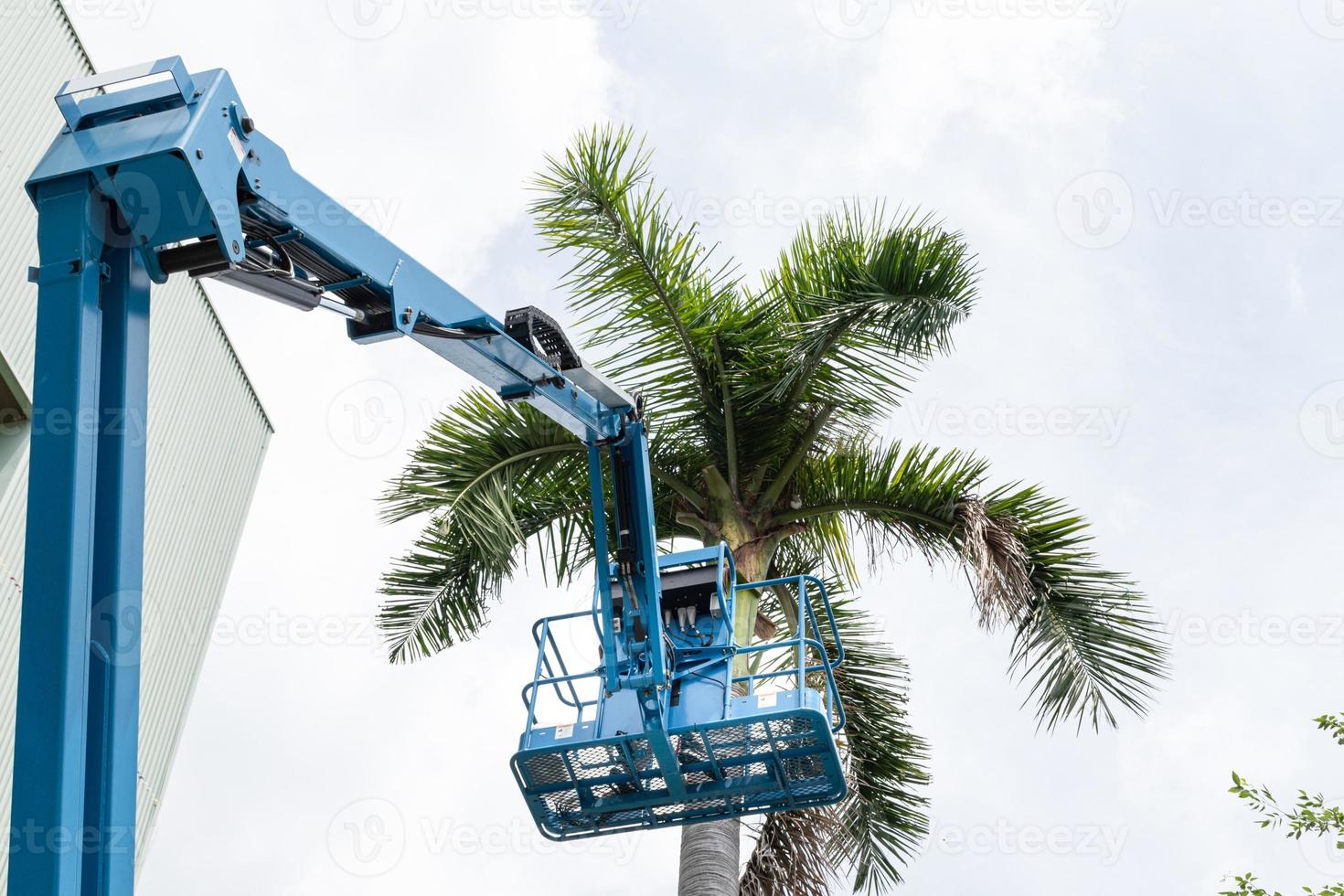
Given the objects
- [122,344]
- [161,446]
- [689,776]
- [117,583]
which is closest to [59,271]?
[122,344]

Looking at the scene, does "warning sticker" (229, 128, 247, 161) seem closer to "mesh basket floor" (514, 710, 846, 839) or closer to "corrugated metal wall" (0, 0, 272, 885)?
"mesh basket floor" (514, 710, 846, 839)

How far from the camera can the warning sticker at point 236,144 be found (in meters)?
6.11

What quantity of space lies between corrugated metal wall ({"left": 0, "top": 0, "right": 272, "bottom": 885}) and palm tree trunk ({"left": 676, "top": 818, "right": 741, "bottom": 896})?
579cm

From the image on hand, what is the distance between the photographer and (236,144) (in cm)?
616

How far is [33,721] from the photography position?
4930 millimetres

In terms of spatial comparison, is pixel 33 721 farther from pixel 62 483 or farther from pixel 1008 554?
pixel 1008 554

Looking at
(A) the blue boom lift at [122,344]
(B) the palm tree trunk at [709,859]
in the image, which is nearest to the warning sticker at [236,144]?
(A) the blue boom lift at [122,344]

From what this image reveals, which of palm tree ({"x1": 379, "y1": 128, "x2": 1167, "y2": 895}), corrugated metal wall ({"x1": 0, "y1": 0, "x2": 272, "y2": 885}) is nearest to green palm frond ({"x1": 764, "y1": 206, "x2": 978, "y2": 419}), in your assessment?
palm tree ({"x1": 379, "y1": 128, "x2": 1167, "y2": 895})

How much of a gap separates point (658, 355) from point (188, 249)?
7057 mm

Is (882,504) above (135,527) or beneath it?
above

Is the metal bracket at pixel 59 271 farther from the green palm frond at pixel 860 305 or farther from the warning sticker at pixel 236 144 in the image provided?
the green palm frond at pixel 860 305

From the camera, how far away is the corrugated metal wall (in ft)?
44.6

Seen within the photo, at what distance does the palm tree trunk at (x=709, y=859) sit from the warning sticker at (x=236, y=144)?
6.36 m

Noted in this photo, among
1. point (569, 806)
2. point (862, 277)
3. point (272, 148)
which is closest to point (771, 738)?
point (569, 806)
